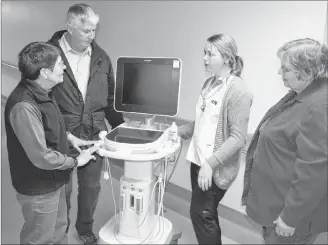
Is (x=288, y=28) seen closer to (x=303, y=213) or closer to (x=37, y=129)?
(x=303, y=213)

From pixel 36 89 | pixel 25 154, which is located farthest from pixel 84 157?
pixel 36 89

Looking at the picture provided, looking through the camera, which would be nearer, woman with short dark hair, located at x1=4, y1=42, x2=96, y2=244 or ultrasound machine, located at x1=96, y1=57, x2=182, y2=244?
woman with short dark hair, located at x1=4, y1=42, x2=96, y2=244

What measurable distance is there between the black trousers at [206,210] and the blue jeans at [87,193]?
59 centimetres

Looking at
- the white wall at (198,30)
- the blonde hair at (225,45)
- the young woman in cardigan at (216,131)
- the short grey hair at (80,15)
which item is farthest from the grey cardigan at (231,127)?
the short grey hair at (80,15)

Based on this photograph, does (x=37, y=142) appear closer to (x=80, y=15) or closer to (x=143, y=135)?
(x=143, y=135)

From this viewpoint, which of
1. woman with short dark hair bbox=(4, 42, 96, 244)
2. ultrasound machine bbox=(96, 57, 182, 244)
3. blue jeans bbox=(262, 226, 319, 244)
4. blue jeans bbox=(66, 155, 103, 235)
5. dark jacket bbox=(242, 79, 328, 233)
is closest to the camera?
dark jacket bbox=(242, 79, 328, 233)

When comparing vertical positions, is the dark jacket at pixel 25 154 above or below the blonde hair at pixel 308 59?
below

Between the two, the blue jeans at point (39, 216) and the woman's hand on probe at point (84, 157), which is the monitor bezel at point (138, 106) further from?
the blue jeans at point (39, 216)

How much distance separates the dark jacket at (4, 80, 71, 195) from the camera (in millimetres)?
1390

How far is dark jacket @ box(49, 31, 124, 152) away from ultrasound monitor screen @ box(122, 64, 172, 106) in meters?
0.18

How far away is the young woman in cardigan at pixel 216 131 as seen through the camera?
1496mm

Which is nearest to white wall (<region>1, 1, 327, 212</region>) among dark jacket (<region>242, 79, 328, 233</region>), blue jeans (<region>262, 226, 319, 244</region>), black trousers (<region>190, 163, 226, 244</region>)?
black trousers (<region>190, 163, 226, 244</region>)

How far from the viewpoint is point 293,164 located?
45.9 inches

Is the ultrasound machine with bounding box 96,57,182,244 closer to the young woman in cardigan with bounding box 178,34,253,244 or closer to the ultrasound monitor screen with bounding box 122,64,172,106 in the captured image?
the ultrasound monitor screen with bounding box 122,64,172,106
